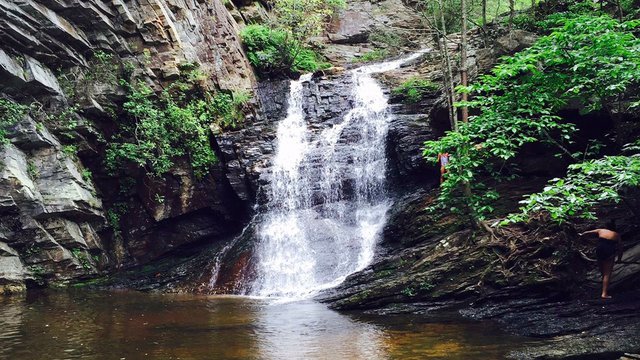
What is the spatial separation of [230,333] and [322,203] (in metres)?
8.43

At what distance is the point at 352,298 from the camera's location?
34.7ft

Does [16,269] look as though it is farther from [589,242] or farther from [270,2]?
[270,2]

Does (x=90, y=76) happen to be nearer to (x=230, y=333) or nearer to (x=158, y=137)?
(x=158, y=137)

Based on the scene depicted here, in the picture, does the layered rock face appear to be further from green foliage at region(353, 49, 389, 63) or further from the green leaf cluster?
green foliage at region(353, 49, 389, 63)

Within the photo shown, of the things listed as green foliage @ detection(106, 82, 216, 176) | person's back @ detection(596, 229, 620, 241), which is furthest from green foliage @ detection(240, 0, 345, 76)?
person's back @ detection(596, 229, 620, 241)

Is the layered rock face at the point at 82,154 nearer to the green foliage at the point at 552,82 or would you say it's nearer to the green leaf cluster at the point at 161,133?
the green leaf cluster at the point at 161,133

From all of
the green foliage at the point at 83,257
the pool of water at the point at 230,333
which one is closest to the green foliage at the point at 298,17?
the green foliage at the point at 83,257

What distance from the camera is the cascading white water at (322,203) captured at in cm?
1395

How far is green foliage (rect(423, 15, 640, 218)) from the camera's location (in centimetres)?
793

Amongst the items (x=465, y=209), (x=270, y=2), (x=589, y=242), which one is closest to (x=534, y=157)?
(x=465, y=209)

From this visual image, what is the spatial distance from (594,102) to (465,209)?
392 centimetres

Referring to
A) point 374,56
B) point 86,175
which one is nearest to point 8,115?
point 86,175

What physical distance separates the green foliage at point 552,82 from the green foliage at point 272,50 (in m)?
14.0

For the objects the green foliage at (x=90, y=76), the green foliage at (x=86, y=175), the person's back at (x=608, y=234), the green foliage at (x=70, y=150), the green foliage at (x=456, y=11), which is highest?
the green foliage at (x=456, y=11)
